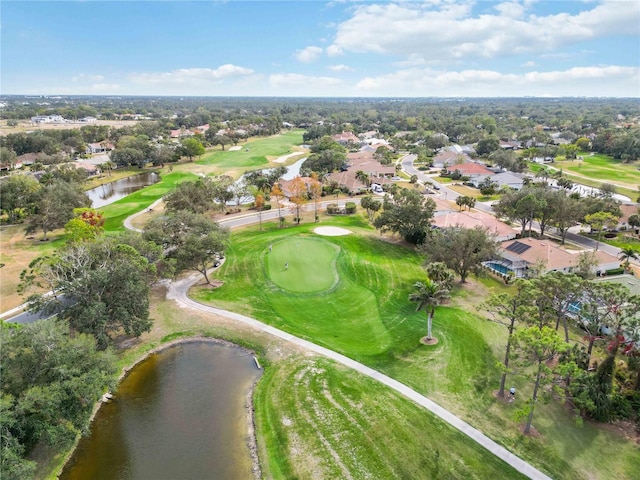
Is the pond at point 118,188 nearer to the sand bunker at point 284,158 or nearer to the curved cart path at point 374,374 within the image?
the sand bunker at point 284,158

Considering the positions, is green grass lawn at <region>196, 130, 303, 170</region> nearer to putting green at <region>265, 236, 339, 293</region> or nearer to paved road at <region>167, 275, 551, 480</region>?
putting green at <region>265, 236, 339, 293</region>

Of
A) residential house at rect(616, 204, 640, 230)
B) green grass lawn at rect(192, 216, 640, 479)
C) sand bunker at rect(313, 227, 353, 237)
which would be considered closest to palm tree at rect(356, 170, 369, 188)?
sand bunker at rect(313, 227, 353, 237)

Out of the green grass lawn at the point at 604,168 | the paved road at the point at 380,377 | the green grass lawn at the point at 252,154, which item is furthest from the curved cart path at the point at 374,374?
the green grass lawn at the point at 604,168

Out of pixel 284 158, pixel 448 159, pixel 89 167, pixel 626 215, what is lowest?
pixel 284 158

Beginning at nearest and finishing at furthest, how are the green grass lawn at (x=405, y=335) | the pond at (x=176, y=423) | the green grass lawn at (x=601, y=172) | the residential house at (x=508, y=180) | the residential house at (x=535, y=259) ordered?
1. the pond at (x=176, y=423)
2. the green grass lawn at (x=405, y=335)
3. the residential house at (x=535, y=259)
4. the residential house at (x=508, y=180)
5. the green grass lawn at (x=601, y=172)

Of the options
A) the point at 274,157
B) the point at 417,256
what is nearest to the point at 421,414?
the point at 417,256

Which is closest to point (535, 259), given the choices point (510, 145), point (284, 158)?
point (284, 158)

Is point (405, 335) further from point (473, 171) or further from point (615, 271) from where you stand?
point (473, 171)
